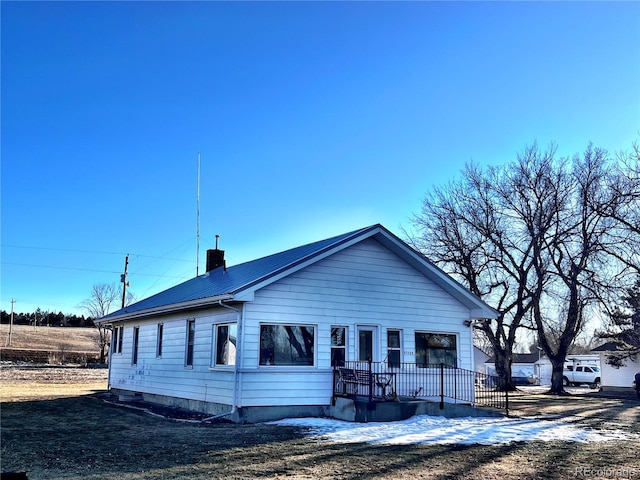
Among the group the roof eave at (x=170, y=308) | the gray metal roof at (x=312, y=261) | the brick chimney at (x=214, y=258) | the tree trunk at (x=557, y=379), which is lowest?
the tree trunk at (x=557, y=379)

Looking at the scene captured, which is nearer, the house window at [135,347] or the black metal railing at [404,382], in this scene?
the black metal railing at [404,382]

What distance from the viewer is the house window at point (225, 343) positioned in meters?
14.9

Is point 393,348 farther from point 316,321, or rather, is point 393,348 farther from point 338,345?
point 316,321

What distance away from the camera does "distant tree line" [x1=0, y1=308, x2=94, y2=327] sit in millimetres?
88956

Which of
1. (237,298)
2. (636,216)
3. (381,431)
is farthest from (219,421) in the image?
(636,216)

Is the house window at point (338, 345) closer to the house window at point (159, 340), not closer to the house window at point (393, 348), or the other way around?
the house window at point (393, 348)

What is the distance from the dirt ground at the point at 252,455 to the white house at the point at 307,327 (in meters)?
1.66

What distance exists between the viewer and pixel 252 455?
30.5ft

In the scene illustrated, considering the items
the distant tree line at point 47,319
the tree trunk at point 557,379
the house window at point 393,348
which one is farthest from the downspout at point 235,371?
the distant tree line at point 47,319

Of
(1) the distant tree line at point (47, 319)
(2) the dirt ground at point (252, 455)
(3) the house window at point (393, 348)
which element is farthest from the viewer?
(1) the distant tree line at point (47, 319)

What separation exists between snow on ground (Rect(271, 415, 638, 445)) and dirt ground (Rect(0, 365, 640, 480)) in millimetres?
579

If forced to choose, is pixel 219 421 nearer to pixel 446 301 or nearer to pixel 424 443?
pixel 424 443

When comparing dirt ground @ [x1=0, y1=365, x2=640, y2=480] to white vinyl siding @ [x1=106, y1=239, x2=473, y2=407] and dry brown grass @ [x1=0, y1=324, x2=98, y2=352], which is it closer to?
white vinyl siding @ [x1=106, y1=239, x2=473, y2=407]

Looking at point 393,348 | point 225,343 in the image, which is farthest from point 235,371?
point 393,348
